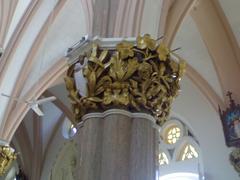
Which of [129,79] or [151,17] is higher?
[151,17]

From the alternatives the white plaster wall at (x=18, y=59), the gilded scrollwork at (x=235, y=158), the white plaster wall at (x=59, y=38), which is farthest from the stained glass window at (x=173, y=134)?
the white plaster wall at (x=18, y=59)

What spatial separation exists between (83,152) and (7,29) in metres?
6.95

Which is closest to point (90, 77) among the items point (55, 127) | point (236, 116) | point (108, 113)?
point (108, 113)

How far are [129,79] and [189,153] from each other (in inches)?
286

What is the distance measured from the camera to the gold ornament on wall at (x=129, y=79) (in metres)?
4.90

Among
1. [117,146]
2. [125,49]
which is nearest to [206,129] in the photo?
[125,49]

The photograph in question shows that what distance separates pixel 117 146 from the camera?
466 centimetres

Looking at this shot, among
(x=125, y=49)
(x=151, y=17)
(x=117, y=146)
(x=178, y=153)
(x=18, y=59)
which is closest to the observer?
(x=117, y=146)

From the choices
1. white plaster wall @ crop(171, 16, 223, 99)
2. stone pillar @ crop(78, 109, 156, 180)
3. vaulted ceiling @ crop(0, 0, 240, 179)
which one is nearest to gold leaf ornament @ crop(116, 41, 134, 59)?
stone pillar @ crop(78, 109, 156, 180)

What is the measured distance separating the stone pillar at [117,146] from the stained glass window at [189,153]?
7013 mm

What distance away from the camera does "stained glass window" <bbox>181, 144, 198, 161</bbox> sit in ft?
38.5

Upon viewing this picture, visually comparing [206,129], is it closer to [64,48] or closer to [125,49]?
[64,48]

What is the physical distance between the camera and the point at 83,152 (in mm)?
4723

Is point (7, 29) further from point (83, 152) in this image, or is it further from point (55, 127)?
point (83, 152)
